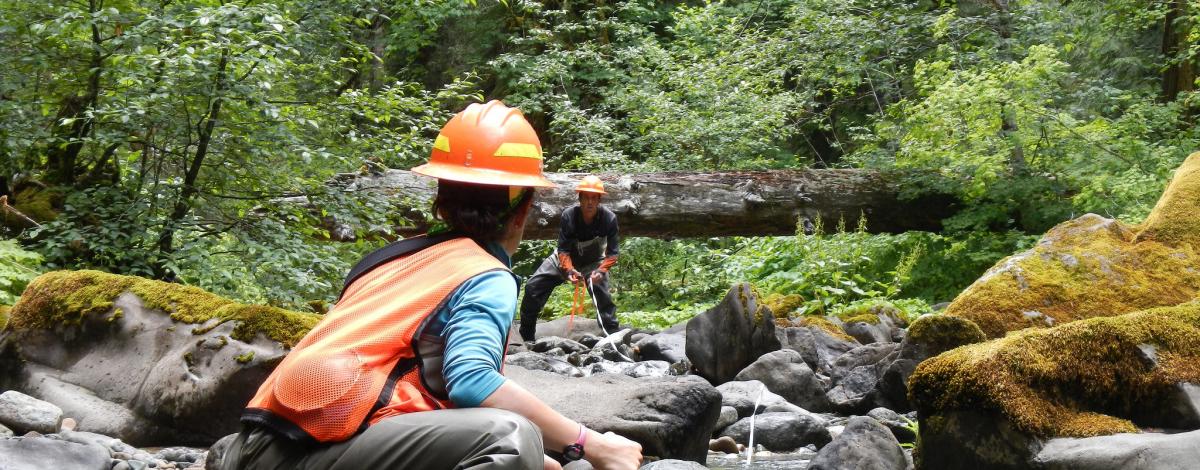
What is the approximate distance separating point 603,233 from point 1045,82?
528 centimetres

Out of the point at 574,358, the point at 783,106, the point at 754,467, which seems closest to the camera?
the point at 754,467

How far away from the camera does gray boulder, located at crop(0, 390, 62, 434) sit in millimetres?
5141

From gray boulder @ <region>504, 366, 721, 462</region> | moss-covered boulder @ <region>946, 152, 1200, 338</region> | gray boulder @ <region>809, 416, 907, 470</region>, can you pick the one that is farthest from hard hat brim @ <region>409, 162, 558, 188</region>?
moss-covered boulder @ <region>946, 152, 1200, 338</region>

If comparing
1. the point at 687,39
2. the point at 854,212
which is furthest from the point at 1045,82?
the point at 687,39

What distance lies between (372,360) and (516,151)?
0.63m

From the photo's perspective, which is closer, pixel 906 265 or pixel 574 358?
pixel 574 358

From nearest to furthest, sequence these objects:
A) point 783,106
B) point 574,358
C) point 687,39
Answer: point 574,358 < point 783,106 < point 687,39

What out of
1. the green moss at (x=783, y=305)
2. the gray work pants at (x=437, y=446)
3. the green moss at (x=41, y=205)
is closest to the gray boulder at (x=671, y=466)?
the gray work pants at (x=437, y=446)

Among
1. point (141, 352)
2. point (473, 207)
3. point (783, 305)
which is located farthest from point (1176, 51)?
point (473, 207)

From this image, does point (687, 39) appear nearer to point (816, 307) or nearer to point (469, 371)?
point (816, 307)

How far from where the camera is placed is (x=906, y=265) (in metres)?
12.6

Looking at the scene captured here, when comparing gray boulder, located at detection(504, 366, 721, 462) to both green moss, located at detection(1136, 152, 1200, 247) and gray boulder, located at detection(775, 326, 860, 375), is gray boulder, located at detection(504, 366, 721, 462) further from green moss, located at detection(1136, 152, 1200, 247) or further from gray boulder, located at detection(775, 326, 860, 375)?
green moss, located at detection(1136, 152, 1200, 247)

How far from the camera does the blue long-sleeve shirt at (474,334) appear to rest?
6.93ft

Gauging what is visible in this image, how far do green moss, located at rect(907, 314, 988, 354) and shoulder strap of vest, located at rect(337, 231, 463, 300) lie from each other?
4179 mm
